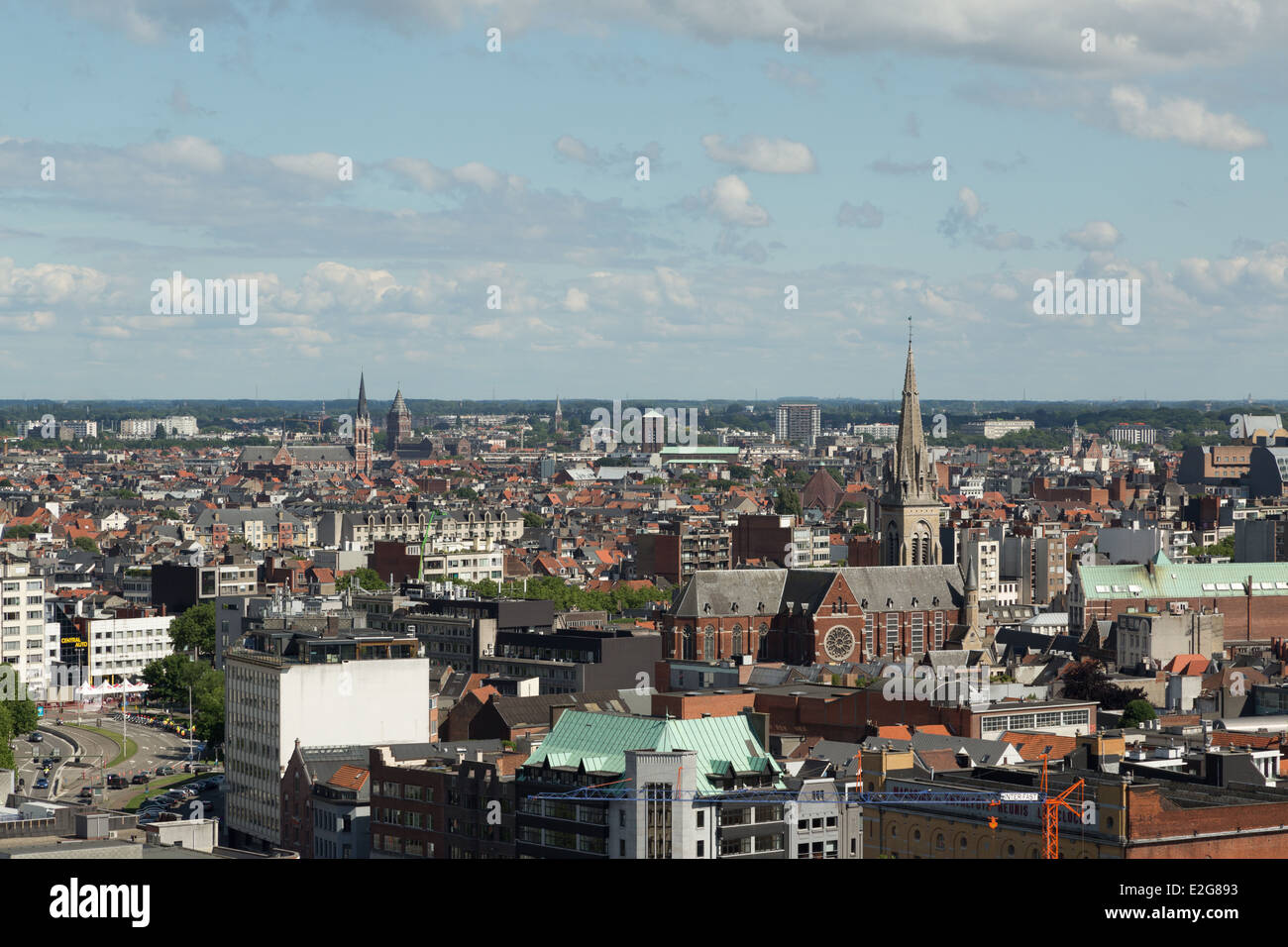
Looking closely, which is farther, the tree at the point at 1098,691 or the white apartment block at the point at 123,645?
the white apartment block at the point at 123,645

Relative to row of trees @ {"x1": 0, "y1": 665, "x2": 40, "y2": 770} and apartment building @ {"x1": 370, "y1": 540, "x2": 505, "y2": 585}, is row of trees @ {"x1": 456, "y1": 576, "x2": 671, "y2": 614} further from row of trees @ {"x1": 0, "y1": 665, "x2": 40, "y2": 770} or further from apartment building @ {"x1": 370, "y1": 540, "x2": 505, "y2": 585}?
row of trees @ {"x1": 0, "y1": 665, "x2": 40, "y2": 770}

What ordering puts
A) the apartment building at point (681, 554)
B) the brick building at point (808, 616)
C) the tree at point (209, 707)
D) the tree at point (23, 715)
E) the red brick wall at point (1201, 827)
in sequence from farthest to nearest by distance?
the apartment building at point (681, 554), the brick building at point (808, 616), the tree at point (23, 715), the tree at point (209, 707), the red brick wall at point (1201, 827)

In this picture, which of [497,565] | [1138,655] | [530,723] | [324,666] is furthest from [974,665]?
[497,565]

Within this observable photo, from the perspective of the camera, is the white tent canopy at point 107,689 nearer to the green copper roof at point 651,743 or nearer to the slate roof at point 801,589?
the slate roof at point 801,589

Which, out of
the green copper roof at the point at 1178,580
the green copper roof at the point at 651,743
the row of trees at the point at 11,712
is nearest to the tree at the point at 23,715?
the row of trees at the point at 11,712
